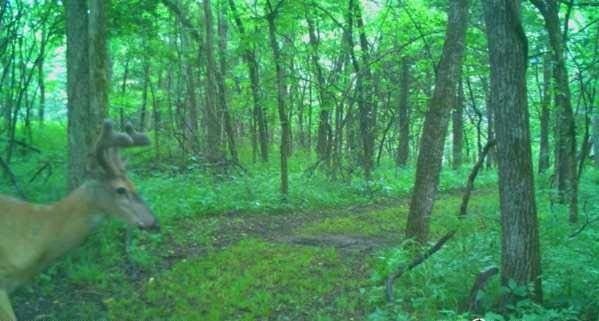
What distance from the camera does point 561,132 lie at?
10547mm

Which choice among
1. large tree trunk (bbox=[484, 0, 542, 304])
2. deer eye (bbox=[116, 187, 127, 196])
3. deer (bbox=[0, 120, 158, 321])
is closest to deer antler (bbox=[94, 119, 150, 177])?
deer (bbox=[0, 120, 158, 321])

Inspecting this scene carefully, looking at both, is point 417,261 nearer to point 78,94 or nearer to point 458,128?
point 78,94

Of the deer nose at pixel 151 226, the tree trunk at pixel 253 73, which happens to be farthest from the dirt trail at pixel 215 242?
the tree trunk at pixel 253 73

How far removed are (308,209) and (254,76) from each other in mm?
5392

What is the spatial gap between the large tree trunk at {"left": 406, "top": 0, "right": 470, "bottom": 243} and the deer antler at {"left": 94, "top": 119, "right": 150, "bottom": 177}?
4499mm

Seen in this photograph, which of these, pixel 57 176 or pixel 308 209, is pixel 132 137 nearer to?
pixel 57 176

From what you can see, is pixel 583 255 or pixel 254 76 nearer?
pixel 583 255

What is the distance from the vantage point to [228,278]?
771cm

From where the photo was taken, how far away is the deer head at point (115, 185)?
534 centimetres

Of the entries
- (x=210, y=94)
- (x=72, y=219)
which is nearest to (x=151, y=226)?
(x=72, y=219)

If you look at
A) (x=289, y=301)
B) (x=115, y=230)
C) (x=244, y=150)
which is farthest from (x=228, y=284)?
(x=244, y=150)

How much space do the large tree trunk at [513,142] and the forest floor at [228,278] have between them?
5.77 ft

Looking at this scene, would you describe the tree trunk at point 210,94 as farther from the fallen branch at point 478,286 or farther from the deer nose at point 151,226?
the fallen branch at point 478,286

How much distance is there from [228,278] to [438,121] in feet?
11.8
